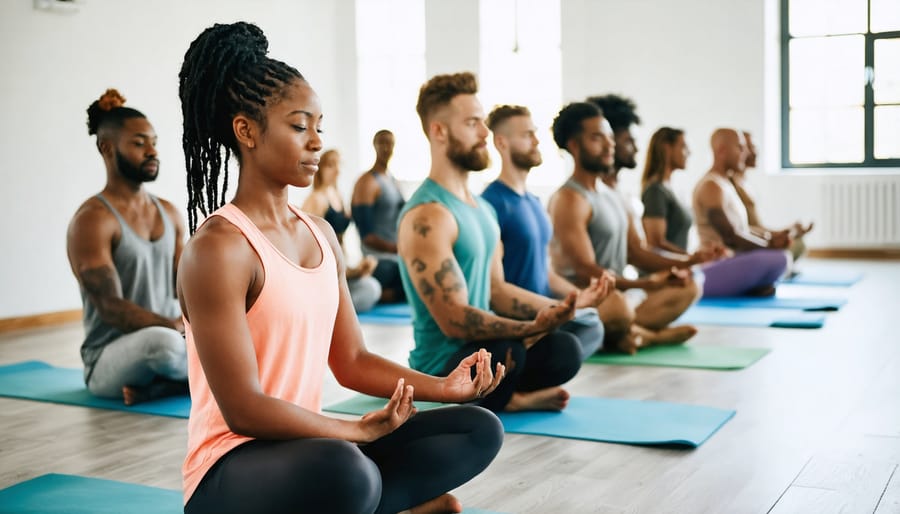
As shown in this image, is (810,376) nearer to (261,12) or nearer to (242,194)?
(242,194)

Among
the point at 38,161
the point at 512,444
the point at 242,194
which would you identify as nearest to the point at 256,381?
the point at 242,194

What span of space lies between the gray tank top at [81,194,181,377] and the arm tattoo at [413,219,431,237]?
112cm

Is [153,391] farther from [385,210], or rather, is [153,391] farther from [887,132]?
[887,132]

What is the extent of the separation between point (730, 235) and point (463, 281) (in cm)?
352

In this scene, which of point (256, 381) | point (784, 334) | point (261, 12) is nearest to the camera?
point (256, 381)

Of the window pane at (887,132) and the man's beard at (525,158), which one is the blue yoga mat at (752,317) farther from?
the window pane at (887,132)

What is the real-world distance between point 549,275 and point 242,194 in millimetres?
2334

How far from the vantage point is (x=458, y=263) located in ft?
11.0

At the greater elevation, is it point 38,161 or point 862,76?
point 862,76

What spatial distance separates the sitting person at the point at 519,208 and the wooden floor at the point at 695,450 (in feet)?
1.51

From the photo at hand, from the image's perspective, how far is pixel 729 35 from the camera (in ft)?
29.3

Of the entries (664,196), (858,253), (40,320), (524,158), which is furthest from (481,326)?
(858,253)

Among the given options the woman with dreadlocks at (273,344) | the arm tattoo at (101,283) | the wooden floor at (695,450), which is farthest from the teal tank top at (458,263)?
the woman with dreadlocks at (273,344)

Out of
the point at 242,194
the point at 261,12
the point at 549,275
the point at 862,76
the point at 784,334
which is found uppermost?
the point at 261,12
